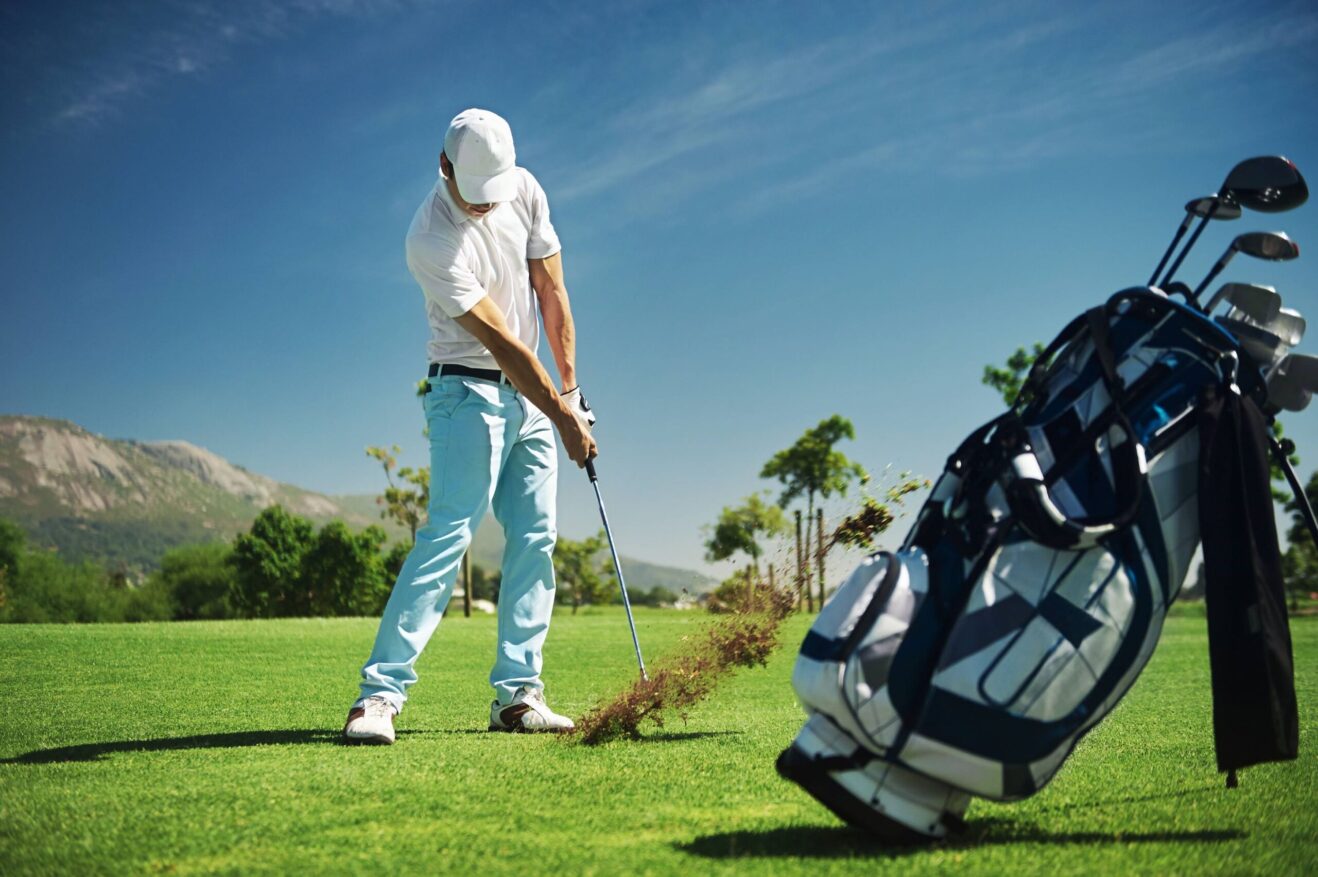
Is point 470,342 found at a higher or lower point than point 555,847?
higher

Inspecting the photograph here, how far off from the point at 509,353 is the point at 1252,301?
8.87ft

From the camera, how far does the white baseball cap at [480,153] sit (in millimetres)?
4199

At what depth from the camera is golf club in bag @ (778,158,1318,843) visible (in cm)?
222

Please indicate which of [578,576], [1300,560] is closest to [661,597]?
[1300,560]

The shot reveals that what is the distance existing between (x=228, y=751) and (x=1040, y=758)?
9.64 ft

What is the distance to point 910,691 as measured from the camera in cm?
→ 222

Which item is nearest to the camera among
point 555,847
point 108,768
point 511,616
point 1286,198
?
point 555,847

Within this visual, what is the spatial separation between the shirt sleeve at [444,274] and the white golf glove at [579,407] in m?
0.64

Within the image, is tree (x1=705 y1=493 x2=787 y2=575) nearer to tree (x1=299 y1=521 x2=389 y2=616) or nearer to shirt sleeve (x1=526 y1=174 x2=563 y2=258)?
tree (x1=299 y1=521 x2=389 y2=616)

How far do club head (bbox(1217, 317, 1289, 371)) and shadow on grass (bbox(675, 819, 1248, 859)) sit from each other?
4.06 ft

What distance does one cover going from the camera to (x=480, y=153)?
4.22 m

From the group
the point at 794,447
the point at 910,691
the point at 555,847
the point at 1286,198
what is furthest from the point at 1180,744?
the point at 794,447

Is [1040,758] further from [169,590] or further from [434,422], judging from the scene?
[169,590]

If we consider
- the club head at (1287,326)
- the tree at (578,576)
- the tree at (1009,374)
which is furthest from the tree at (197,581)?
the club head at (1287,326)
